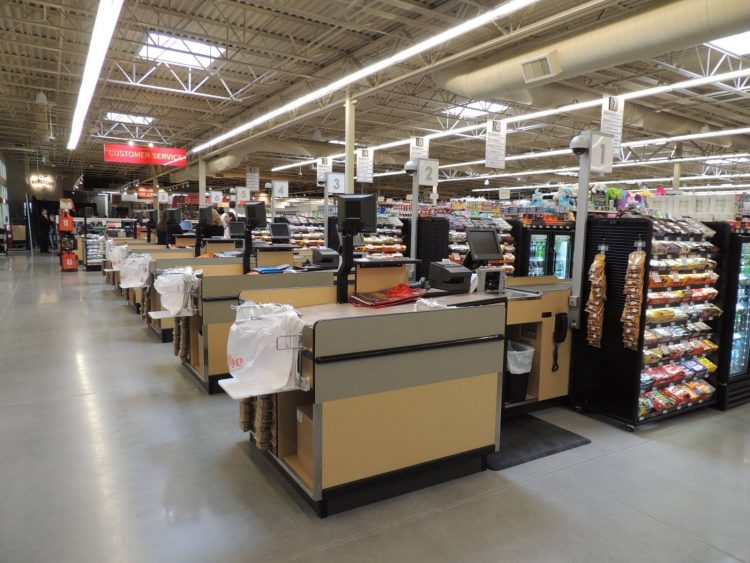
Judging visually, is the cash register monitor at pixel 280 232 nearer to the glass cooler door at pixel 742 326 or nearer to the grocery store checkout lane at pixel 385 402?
the grocery store checkout lane at pixel 385 402

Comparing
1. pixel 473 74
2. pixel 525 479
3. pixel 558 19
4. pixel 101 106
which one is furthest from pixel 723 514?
pixel 101 106

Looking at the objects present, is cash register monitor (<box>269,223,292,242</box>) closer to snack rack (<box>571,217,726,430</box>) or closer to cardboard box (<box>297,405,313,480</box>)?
snack rack (<box>571,217,726,430</box>)

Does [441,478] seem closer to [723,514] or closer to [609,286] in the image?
[723,514]

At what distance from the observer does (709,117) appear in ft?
46.7

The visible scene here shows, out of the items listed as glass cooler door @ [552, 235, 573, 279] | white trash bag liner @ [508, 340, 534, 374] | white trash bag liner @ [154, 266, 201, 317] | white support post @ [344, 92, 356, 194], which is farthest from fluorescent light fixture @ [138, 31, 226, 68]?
white trash bag liner @ [508, 340, 534, 374]

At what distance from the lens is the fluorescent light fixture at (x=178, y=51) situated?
9391mm

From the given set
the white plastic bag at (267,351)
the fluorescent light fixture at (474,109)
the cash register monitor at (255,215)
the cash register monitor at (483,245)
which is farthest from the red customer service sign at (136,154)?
the white plastic bag at (267,351)

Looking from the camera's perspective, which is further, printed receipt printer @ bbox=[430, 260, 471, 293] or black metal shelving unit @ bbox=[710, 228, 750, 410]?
black metal shelving unit @ bbox=[710, 228, 750, 410]

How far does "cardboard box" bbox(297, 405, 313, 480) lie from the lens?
2.88m

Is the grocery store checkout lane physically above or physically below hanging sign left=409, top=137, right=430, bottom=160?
below

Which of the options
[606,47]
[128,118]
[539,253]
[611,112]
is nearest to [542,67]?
[606,47]

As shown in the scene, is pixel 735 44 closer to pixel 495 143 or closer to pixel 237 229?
pixel 495 143

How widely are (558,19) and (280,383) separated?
5.94m

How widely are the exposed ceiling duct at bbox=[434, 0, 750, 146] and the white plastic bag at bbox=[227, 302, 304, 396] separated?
19.0ft
